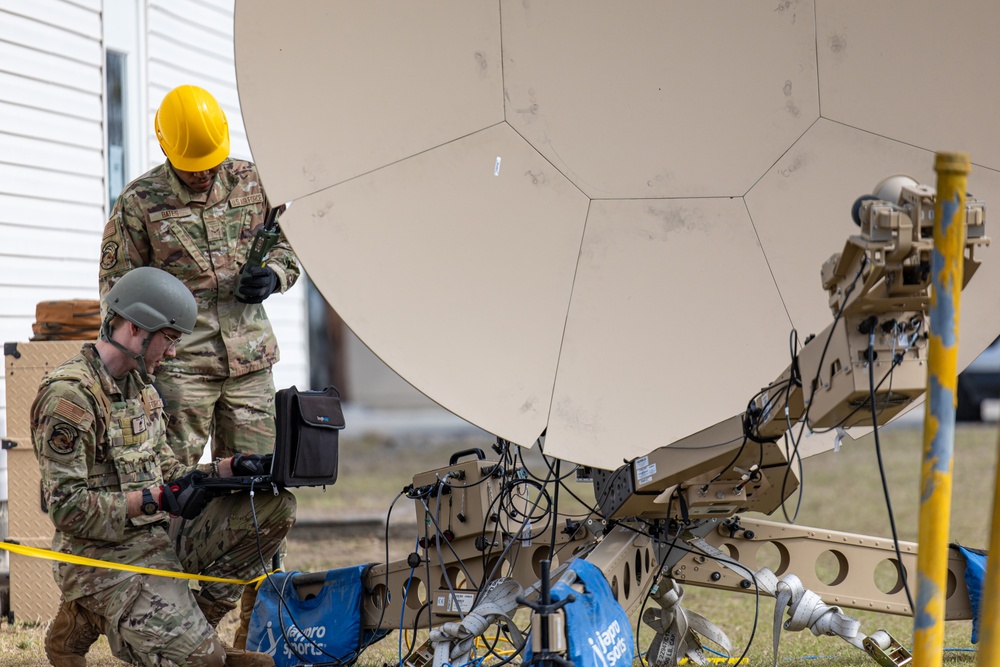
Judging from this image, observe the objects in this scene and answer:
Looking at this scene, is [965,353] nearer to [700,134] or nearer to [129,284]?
[700,134]

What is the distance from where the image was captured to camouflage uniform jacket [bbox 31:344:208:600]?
12.7ft

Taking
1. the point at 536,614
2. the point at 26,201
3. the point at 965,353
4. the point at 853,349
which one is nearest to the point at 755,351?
the point at 965,353

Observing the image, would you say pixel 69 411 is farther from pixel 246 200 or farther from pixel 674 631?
pixel 674 631

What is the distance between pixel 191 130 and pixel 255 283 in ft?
2.25

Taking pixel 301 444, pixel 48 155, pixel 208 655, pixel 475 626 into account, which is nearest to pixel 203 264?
pixel 301 444

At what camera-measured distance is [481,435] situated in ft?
53.8

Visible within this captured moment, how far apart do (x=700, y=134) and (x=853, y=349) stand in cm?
134

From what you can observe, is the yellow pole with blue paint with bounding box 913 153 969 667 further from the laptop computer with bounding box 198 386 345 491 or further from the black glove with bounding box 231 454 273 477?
the black glove with bounding box 231 454 273 477

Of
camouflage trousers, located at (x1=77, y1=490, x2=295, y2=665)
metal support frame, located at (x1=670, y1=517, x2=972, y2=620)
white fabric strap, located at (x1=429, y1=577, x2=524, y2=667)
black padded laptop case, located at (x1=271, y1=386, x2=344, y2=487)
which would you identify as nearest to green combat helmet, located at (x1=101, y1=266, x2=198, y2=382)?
black padded laptop case, located at (x1=271, y1=386, x2=344, y2=487)

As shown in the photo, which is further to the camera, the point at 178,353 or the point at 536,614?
the point at 178,353

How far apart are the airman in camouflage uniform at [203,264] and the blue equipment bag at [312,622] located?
766 mm

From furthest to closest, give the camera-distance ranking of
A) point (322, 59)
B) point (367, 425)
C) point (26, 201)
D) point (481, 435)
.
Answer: point (367, 425), point (481, 435), point (26, 201), point (322, 59)

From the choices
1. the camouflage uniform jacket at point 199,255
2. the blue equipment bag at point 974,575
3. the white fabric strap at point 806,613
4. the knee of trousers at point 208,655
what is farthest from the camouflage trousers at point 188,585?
the blue equipment bag at point 974,575

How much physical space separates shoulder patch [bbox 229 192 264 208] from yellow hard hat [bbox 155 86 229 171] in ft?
0.55
